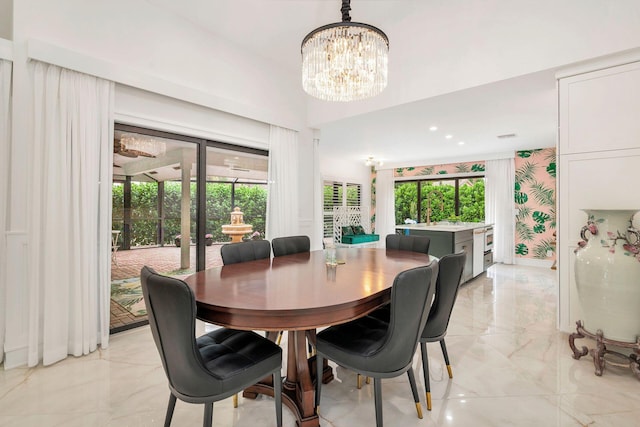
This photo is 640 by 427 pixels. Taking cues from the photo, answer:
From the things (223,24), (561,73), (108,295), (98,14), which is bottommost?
(108,295)

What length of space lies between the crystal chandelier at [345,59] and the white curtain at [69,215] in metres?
1.85

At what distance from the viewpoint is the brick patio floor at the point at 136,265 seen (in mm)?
2832

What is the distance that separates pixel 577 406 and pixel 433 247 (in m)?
2.91

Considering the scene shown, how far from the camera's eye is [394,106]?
353 cm

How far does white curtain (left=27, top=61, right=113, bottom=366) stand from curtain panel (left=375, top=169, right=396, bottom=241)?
7.00 meters

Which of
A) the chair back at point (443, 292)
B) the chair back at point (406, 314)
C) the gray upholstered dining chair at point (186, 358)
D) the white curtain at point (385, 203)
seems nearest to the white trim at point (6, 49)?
the gray upholstered dining chair at point (186, 358)

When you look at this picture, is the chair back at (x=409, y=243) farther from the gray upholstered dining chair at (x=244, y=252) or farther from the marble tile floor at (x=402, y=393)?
the gray upholstered dining chair at (x=244, y=252)

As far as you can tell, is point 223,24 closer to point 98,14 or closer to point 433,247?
point 98,14

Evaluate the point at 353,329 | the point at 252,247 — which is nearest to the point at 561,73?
the point at 353,329

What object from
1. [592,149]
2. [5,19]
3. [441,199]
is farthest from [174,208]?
[441,199]

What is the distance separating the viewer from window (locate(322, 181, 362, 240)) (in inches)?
301

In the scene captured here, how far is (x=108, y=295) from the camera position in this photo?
8.27 ft

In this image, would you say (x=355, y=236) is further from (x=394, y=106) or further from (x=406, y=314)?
(x=406, y=314)

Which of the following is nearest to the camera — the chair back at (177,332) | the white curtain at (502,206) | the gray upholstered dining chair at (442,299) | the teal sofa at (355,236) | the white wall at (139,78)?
the chair back at (177,332)
